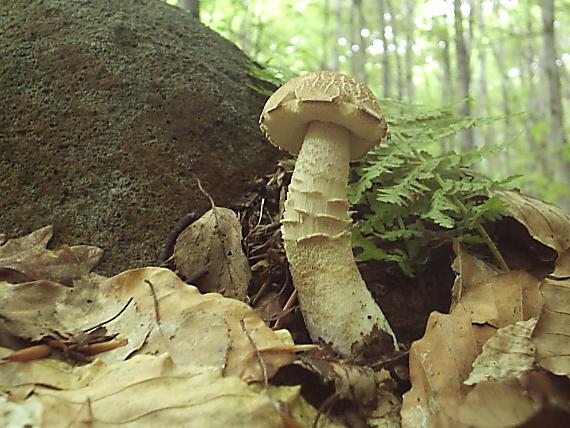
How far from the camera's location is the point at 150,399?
3.73 ft

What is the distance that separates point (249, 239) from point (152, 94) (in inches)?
30.7

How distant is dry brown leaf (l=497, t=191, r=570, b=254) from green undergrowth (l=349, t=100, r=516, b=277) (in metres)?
0.11

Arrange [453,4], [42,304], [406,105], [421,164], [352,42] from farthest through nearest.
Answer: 1. [352,42]
2. [453,4]
3. [406,105]
4. [421,164]
5. [42,304]

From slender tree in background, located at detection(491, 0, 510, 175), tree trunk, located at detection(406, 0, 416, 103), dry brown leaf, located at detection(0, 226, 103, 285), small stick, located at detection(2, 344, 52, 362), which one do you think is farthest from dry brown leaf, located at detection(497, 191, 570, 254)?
slender tree in background, located at detection(491, 0, 510, 175)

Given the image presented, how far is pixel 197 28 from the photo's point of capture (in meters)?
2.77

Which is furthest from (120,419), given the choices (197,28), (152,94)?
(197,28)

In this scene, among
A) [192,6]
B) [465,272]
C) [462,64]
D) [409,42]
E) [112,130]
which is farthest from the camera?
[409,42]

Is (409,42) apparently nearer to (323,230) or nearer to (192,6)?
(192,6)

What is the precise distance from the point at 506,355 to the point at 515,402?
25cm

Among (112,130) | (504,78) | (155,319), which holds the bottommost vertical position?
(155,319)

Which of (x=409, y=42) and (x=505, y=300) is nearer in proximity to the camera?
(x=505, y=300)

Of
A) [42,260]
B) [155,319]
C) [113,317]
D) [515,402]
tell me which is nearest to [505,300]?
[515,402]

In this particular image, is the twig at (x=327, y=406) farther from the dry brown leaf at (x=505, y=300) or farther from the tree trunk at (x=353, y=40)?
the tree trunk at (x=353, y=40)

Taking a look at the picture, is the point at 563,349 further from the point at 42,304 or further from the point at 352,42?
the point at 352,42
